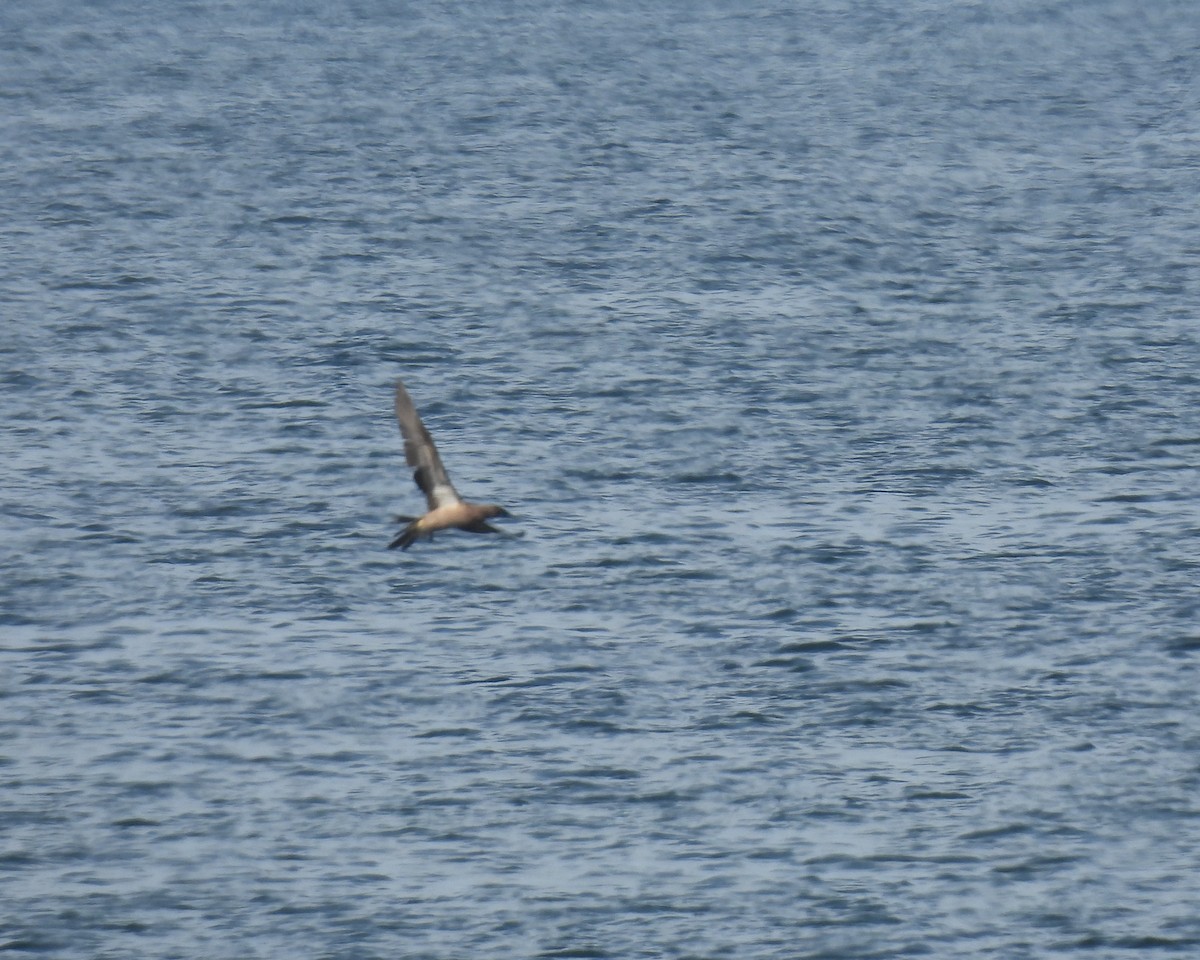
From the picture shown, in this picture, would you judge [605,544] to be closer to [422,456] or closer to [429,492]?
[429,492]

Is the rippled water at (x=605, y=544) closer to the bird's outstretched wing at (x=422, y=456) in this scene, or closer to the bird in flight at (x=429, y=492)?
the bird in flight at (x=429, y=492)

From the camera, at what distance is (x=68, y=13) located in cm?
13575

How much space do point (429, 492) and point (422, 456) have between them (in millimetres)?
675

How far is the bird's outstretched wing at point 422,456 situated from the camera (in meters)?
31.4

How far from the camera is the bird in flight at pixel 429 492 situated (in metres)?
31.5

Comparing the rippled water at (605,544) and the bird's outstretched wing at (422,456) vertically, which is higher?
the bird's outstretched wing at (422,456)

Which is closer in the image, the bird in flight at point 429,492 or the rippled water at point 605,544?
the bird in flight at point 429,492

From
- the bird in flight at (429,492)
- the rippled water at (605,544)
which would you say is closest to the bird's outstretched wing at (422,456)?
the bird in flight at (429,492)

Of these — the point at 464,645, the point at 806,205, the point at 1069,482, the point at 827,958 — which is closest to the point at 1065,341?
the point at 1069,482

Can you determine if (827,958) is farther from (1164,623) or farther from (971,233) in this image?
(971,233)

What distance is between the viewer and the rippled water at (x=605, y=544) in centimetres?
4175

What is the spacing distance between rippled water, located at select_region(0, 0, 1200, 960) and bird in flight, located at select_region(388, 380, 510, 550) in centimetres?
928

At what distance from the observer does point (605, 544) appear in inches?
2180

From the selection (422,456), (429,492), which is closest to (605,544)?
(429,492)
